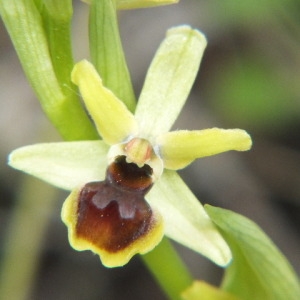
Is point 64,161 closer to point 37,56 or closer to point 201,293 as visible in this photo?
point 37,56

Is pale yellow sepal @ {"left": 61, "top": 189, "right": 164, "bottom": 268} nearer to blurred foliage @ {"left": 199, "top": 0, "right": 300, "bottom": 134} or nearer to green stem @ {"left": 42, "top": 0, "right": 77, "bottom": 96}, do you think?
green stem @ {"left": 42, "top": 0, "right": 77, "bottom": 96}

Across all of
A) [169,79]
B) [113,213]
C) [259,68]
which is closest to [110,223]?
[113,213]

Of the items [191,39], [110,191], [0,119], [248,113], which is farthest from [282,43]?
[110,191]

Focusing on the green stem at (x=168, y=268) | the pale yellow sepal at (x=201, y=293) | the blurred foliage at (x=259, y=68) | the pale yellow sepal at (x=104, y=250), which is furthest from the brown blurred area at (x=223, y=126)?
the pale yellow sepal at (x=104, y=250)

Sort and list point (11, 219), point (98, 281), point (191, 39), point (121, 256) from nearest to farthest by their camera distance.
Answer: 1. point (121, 256)
2. point (191, 39)
3. point (11, 219)
4. point (98, 281)

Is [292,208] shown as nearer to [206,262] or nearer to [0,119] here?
[206,262]

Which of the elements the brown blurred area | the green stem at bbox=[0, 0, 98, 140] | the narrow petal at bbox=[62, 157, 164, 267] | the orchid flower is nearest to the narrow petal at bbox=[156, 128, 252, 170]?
the orchid flower
